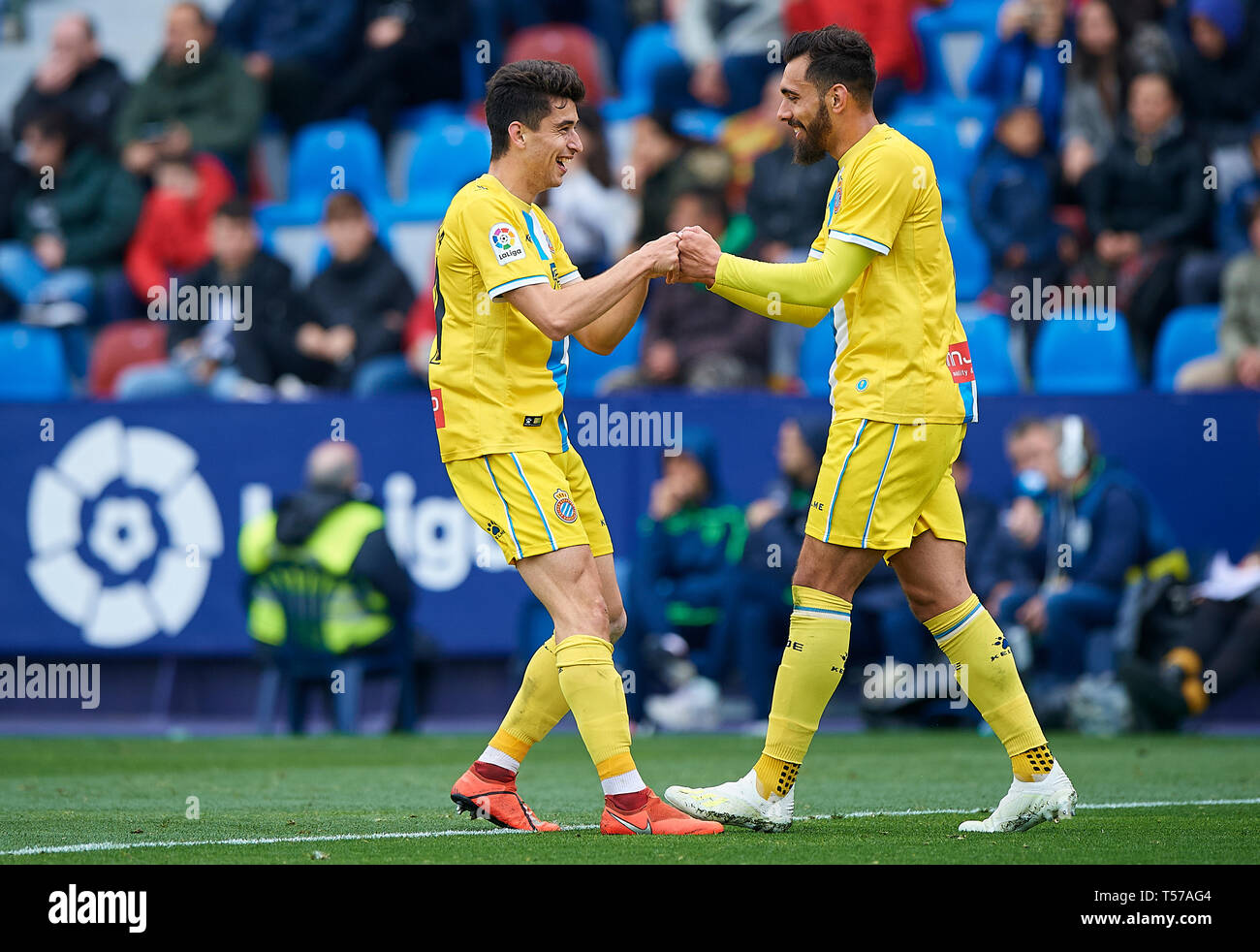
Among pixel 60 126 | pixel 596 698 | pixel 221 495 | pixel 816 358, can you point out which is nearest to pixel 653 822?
pixel 596 698

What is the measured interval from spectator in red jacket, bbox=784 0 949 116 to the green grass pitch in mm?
A: 5550

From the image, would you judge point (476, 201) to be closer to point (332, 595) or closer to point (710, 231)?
point (332, 595)

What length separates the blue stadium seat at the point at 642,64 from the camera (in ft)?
46.6

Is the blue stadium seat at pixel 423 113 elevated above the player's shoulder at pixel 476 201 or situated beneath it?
elevated above

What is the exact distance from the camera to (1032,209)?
464 inches

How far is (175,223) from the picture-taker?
13547mm

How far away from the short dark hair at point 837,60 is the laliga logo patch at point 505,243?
104 centimetres

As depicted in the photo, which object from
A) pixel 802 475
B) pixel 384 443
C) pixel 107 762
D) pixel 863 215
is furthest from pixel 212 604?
pixel 863 215

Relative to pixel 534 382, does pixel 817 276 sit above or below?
above

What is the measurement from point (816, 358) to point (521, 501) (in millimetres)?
6700

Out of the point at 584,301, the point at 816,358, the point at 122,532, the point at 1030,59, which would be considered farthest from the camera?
the point at 1030,59

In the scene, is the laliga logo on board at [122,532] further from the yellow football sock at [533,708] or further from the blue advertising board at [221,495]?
the yellow football sock at [533,708]

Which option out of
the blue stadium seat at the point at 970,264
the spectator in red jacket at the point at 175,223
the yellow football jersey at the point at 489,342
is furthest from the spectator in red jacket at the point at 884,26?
the yellow football jersey at the point at 489,342

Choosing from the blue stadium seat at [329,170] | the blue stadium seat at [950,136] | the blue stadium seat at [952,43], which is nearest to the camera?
the blue stadium seat at [950,136]
